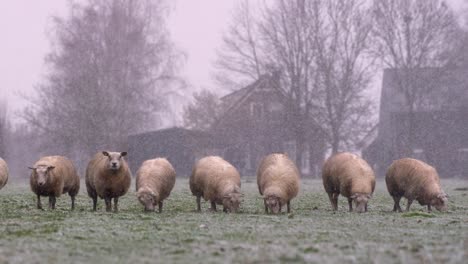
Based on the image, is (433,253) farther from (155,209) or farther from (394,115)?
(394,115)

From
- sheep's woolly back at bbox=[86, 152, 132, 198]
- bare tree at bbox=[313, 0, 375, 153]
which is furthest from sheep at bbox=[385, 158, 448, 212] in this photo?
bare tree at bbox=[313, 0, 375, 153]

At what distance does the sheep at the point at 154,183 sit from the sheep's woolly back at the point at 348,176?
393 centimetres

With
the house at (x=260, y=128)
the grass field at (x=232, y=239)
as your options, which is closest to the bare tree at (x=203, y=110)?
the house at (x=260, y=128)

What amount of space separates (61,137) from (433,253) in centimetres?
5363

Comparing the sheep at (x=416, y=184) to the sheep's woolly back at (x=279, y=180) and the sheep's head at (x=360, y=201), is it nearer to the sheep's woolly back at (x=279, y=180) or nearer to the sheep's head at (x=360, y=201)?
the sheep's head at (x=360, y=201)

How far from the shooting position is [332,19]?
206 ft

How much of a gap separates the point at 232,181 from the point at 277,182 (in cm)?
108

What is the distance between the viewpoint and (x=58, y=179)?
1845cm

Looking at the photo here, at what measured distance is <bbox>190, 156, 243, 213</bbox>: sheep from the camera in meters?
16.9

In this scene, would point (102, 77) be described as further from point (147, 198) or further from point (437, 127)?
point (147, 198)

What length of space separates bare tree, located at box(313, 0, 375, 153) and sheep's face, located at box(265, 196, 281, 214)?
144 feet

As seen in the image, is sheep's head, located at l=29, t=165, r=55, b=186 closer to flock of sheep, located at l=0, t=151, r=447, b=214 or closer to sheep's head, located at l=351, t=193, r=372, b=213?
flock of sheep, located at l=0, t=151, r=447, b=214

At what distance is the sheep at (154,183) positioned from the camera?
17.0 m

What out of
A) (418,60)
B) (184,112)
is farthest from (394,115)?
(184,112)
